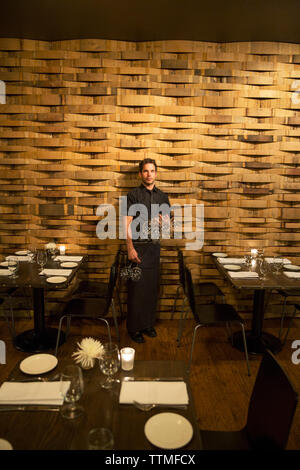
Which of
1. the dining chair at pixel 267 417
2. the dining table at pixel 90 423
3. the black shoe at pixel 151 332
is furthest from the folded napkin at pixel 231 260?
the dining table at pixel 90 423

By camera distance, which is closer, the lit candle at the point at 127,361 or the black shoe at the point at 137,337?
the lit candle at the point at 127,361

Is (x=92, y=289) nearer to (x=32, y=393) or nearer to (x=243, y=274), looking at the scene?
(x=243, y=274)

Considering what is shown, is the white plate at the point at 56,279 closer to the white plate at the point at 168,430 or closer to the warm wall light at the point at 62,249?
the warm wall light at the point at 62,249

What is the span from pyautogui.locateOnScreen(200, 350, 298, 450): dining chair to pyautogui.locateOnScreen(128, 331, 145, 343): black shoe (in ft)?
6.58

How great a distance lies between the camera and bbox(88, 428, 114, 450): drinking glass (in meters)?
1.29

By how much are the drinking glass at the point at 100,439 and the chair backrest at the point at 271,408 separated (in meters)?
0.67

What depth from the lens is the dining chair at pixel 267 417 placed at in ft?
4.58

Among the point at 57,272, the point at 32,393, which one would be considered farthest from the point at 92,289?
the point at 32,393

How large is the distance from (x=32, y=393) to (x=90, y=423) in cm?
33

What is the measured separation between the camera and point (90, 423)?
1.43m

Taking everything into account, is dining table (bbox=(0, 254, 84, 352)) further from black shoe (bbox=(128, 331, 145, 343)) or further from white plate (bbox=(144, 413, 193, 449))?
white plate (bbox=(144, 413, 193, 449))

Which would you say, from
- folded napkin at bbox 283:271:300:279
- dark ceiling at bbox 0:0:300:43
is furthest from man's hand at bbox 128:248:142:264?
dark ceiling at bbox 0:0:300:43
